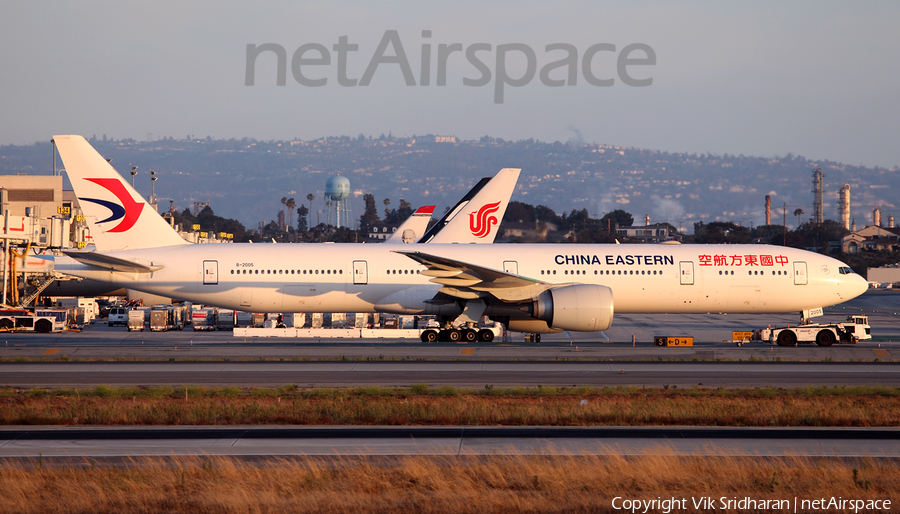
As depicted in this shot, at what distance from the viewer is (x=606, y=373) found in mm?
24938

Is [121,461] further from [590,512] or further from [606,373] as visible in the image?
[606,373]

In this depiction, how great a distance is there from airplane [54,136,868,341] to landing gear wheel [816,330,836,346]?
174 cm

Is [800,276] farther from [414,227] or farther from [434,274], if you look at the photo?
[414,227]

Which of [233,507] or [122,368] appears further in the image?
[122,368]

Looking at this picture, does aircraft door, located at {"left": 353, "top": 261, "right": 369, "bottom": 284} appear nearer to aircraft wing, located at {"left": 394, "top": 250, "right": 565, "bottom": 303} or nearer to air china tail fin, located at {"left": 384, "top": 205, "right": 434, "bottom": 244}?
aircraft wing, located at {"left": 394, "top": 250, "right": 565, "bottom": 303}

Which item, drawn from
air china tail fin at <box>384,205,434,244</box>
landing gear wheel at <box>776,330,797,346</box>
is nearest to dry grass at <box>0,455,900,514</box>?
landing gear wheel at <box>776,330,797,346</box>

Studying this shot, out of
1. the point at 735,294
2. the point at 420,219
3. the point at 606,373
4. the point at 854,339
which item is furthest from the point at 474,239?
the point at 606,373

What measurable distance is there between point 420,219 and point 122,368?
122ft

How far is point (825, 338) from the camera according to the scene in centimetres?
3500

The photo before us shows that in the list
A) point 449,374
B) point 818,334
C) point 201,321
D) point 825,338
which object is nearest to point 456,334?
point 449,374

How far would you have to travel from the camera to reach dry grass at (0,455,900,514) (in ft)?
35.3

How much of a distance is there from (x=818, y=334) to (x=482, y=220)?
875 inches

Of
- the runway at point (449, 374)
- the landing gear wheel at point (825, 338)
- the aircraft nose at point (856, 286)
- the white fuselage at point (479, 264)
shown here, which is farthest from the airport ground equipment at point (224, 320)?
the aircraft nose at point (856, 286)

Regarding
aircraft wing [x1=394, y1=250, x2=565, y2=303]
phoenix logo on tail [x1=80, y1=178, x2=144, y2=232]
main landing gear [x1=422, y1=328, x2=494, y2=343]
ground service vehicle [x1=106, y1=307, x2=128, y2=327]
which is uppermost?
phoenix logo on tail [x1=80, y1=178, x2=144, y2=232]
